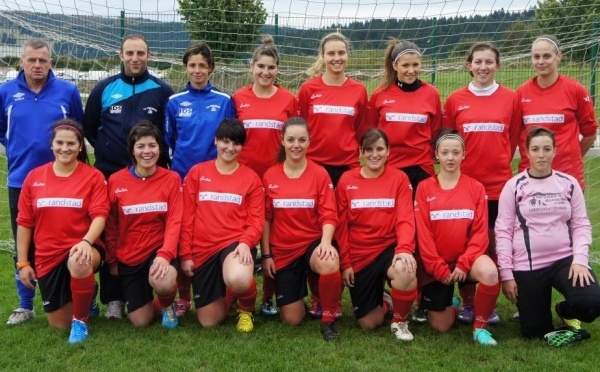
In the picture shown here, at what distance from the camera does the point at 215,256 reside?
13.4 ft

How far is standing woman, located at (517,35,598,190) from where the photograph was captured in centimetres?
422

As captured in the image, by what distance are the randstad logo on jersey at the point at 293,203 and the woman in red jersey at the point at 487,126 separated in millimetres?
1094

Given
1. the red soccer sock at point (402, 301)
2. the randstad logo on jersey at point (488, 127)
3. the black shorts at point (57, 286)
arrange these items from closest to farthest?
the red soccer sock at point (402, 301) → the black shorts at point (57, 286) → the randstad logo on jersey at point (488, 127)

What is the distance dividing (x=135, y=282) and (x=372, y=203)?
1.66 m

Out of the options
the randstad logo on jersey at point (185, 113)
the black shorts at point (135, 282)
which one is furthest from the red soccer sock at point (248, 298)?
the randstad logo on jersey at point (185, 113)

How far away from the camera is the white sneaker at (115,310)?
14.2ft

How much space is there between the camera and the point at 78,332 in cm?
387

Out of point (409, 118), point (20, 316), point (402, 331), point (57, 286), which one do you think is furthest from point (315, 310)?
point (20, 316)

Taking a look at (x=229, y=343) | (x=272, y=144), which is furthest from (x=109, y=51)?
(x=229, y=343)

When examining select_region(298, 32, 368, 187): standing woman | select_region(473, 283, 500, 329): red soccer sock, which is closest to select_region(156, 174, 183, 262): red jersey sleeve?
select_region(298, 32, 368, 187): standing woman

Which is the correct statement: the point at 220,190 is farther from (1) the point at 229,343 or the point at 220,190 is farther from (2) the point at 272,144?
(1) the point at 229,343

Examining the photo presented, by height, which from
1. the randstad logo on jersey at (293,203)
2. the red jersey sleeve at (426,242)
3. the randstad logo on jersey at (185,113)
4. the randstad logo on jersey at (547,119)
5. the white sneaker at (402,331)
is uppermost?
the randstad logo on jersey at (547,119)

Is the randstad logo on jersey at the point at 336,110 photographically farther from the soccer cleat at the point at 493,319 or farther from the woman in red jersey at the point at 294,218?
the soccer cleat at the point at 493,319

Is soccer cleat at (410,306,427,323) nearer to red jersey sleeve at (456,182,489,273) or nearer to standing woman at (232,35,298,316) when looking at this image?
red jersey sleeve at (456,182,489,273)
